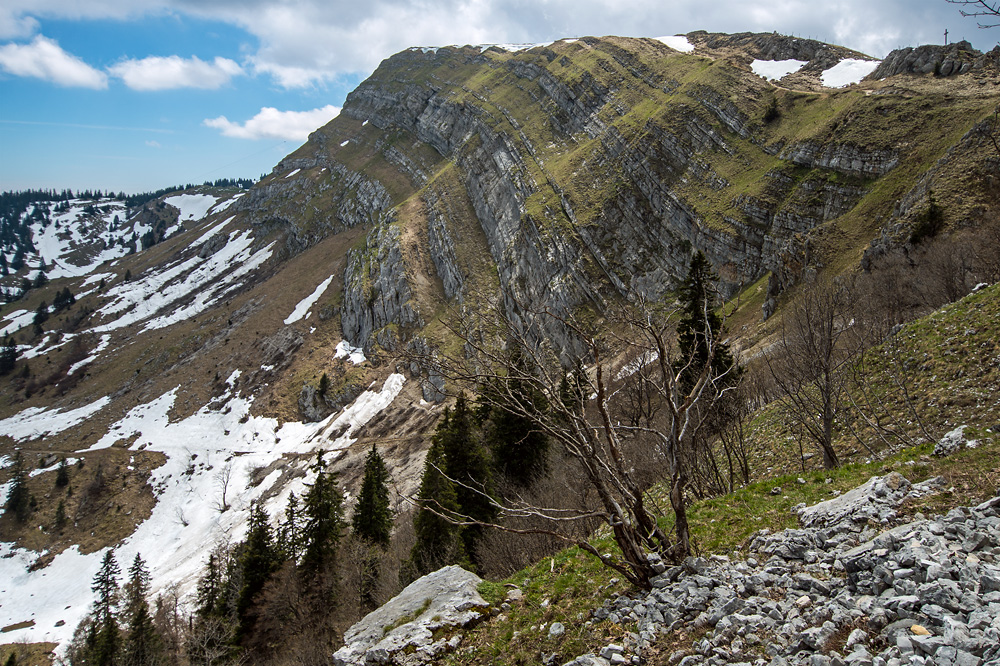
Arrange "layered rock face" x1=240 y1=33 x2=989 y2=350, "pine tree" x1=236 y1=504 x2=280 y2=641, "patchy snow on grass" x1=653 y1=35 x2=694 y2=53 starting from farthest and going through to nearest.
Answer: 1. "patchy snow on grass" x1=653 y1=35 x2=694 y2=53
2. "layered rock face" x1=240 y1=33 x2=989 y2=350
3. "pine tree" x1=236 y1=504 x2=280 y2=641

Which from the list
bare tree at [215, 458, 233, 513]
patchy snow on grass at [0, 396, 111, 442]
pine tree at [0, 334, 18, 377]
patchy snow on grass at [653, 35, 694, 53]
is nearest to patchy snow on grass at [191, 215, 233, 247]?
pine tree at [0, 334, 18, 377]

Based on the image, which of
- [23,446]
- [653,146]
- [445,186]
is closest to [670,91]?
[653,146]

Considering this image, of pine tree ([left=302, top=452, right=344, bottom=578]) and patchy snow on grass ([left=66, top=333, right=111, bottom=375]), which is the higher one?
patchy snow on grass ([left=66, top=333, right=111, bottom=375])

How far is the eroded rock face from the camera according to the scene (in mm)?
7730

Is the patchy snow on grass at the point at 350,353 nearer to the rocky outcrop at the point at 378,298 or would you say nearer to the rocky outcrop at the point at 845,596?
the rocky outcrop at the point at 378,298

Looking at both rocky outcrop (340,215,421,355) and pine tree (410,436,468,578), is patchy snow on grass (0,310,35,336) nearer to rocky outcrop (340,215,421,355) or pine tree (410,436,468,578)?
rocky outcrop (340,215,421,355)

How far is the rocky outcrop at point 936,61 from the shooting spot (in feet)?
171

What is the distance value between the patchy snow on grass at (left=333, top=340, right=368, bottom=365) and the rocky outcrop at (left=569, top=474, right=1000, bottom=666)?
7954cm

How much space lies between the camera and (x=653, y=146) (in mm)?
68625

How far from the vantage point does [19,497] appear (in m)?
72.2

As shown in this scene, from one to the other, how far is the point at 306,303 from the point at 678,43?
92328mm

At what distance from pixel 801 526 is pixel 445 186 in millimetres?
103086

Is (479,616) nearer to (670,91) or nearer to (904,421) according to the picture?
(904,421)

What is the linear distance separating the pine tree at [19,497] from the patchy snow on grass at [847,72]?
420ft
